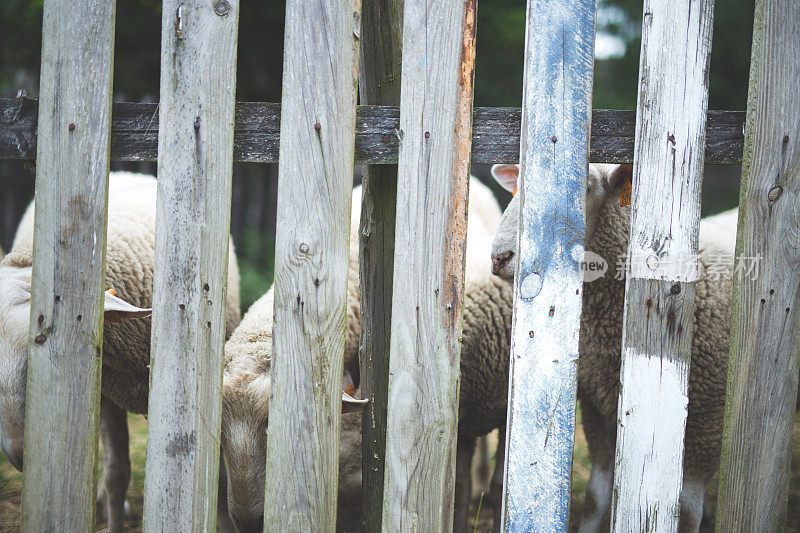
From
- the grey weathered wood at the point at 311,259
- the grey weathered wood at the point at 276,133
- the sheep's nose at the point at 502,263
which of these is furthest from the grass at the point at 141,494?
the grey weathered wood at the point at 276,133

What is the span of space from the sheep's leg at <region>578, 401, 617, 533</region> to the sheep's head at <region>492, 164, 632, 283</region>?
100 centimetres

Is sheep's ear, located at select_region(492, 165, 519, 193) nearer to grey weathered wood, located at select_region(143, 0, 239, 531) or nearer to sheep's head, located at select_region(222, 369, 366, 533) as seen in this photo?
sheep's head, located at select_region(222, 369, 366, 533)

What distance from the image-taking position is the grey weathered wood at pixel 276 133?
1.77m

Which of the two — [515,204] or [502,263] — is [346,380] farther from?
[515,204]

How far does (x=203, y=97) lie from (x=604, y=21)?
34.9ft

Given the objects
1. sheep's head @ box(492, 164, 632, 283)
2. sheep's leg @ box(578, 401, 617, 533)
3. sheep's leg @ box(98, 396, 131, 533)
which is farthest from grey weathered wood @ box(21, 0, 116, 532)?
sheep's leg @ box(578, 401, 617, 533)

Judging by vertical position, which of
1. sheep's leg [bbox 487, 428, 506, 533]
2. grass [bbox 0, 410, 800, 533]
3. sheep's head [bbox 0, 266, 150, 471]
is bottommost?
grass [bbox 0, 410, 800, 533]

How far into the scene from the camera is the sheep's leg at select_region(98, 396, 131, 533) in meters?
3.24

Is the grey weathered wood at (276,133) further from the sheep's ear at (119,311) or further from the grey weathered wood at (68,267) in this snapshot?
the sheep's ear at (119,311)

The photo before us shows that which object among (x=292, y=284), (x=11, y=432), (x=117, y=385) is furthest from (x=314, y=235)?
(x=117, y=385)

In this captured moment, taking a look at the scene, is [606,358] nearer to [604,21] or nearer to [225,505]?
[225,505]

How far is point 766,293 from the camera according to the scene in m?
1.85

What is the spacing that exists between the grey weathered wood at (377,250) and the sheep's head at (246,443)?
429 mm

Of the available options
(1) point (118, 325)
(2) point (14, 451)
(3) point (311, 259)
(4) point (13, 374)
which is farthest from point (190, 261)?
(1) point (118, 325)
